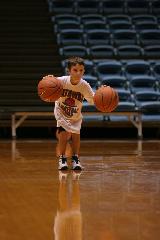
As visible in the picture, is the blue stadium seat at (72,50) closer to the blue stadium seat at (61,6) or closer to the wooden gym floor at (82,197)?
the blue stadium seat at (61,6)

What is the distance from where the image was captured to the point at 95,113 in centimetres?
1049

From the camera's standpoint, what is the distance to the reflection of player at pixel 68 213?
132 inches

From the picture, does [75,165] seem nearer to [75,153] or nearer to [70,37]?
[75,153]

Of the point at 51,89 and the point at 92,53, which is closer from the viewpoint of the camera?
the point at 51,89

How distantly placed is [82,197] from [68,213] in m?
0.64

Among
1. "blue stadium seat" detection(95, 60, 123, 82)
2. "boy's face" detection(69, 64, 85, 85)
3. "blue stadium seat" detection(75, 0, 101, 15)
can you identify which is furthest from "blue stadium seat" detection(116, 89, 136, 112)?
"boy's face" detection(69, 64, 85, 85)

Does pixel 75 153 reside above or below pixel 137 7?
below

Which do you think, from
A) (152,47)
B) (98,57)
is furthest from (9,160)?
(152,47)

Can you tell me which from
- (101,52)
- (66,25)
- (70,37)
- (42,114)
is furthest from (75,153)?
(66,25)

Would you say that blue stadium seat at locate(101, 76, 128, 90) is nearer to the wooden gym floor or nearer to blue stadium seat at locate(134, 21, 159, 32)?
blue stadium seat at locate(134, 21, 159, 32)

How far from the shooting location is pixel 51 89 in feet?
20.1

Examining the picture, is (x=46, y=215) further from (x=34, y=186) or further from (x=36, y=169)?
(x=36, y=169)

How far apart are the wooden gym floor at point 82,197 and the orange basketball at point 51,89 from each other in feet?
2.59

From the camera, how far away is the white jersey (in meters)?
6.33
